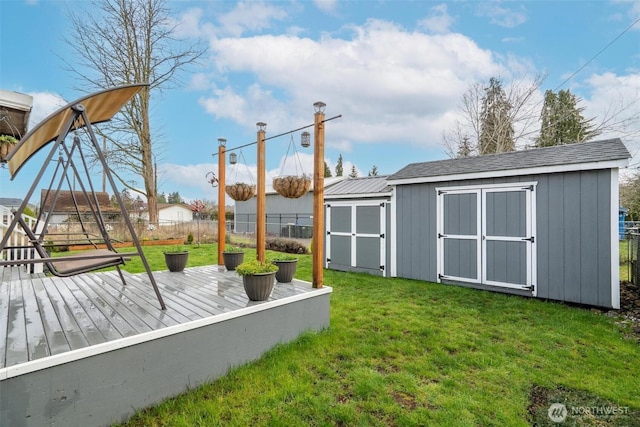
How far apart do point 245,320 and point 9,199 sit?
17.8 meters

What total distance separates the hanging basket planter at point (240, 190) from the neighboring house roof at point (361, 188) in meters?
2.80

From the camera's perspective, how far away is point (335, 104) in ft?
37.1

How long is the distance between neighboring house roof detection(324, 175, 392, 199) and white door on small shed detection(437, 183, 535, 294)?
4.36ft

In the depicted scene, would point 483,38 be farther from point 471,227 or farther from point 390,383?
point 390,383

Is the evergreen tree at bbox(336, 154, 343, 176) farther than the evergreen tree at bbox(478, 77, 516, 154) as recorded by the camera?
Yes

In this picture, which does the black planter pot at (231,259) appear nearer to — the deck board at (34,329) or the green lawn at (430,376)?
the green lawn at (430,376)

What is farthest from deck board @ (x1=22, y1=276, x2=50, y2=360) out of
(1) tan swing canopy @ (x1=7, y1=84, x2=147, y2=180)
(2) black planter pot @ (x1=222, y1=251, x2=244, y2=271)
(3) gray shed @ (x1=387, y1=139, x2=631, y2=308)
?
(3) gray shed @ (x1=387, y1=139, x2=631, y2=308)

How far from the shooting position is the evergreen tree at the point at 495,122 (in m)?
12.9

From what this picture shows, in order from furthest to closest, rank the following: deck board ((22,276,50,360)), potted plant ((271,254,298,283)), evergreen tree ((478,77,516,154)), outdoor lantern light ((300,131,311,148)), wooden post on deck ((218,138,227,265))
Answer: evergreen tree ((478,77,516,154)) < wooden post on deck ((218,138,227,265)) < outdoor lantern light ((300,131,311,148)) < potted plant ((271,254,298,283)) < deck board ((22,276,50,360))

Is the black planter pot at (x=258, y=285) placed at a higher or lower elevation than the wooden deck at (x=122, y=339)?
higher

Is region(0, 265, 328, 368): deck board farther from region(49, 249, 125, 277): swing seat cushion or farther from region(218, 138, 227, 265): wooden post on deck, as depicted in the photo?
region(218, 138, 227, 265): wooden post on deck

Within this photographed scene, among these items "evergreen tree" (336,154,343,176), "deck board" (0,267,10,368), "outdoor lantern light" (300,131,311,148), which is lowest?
"deck board" (0,267,10,368)

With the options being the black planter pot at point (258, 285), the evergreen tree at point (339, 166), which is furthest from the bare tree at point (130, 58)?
the evergreen tree at point (339, 166)

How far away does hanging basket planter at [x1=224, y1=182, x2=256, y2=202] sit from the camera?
4.71 metres
